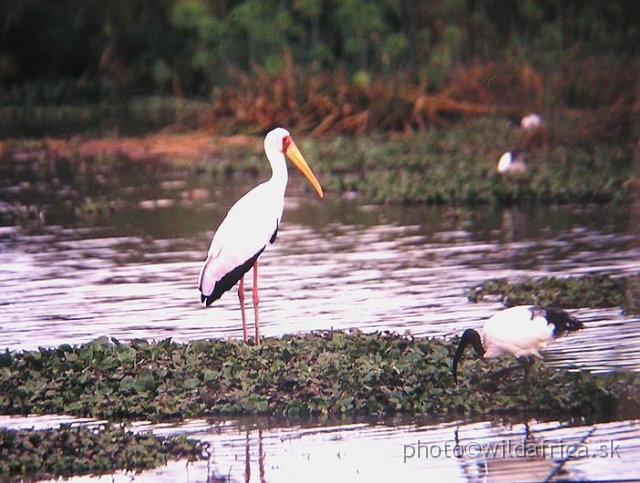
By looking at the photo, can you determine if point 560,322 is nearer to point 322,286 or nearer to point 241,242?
point 241,242

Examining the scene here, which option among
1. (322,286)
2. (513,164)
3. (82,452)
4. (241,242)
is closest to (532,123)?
(513,164)

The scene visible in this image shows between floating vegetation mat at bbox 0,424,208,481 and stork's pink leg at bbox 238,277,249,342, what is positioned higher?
stork's pink leg at bbox 238,277,249,342

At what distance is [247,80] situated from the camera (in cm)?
3130

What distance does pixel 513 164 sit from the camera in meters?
20.4

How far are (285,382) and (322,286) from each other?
14.6 feet

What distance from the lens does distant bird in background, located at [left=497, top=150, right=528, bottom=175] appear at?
20.1 meters

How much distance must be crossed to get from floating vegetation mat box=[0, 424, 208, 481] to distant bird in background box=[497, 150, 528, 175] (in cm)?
1287

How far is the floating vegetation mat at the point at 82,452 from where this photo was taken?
292 inches

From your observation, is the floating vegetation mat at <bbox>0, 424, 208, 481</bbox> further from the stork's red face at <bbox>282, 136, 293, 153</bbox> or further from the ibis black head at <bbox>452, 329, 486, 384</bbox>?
the stork's red face at <bbox>282, 136, 293, 153</bbox>

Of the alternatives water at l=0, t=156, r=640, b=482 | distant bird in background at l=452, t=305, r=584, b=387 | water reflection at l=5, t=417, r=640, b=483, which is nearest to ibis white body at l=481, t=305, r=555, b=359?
distant bird in background at l=452, t=305, r=584, b=387

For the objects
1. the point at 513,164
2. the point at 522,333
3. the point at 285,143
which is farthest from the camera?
the point at 513,164

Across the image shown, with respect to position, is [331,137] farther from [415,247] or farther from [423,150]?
[415,247]

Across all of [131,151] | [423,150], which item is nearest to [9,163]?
[131,151]

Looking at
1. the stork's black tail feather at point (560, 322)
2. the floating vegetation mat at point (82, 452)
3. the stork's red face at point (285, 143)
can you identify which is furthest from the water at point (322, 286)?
the stork's red face at point (285, 143)
